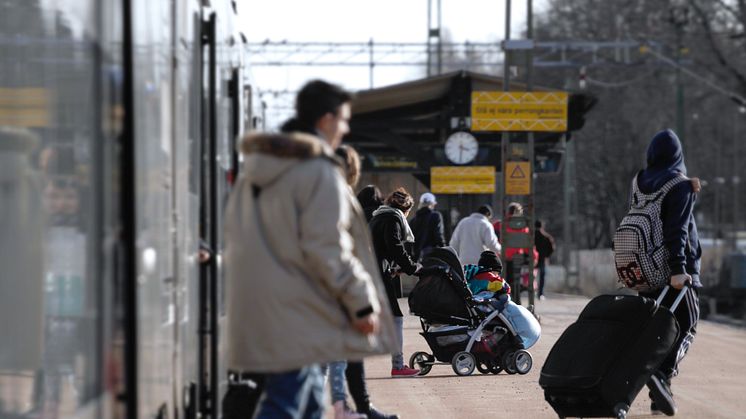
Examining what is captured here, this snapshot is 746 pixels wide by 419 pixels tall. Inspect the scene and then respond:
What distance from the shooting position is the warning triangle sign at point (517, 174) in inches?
823

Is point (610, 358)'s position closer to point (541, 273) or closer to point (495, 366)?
point (495, 366)

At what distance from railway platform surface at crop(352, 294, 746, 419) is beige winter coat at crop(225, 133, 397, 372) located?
449 cm

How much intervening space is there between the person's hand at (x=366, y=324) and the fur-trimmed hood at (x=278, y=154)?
56cm

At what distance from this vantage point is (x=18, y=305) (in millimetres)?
5012

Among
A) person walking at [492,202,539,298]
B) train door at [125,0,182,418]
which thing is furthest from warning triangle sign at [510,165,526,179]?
train door at [125,0,182,418]

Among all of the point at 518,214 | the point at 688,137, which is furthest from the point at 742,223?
the point at 518,214

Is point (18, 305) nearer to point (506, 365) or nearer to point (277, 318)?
point (277, 318)

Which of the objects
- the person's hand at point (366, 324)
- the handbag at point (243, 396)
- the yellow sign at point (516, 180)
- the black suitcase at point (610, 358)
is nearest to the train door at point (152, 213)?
the person's hand at point (366, 324)

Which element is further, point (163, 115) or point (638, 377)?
point (638, 377)

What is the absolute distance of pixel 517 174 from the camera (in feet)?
68.6

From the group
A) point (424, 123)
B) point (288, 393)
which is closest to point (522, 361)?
point (288, 393)

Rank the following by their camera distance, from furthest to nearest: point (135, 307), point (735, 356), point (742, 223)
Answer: point (742, 223) → point (735, 356) → point (135, 307)

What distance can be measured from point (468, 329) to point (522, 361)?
0.51 metres

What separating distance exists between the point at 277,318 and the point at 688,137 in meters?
63.4
